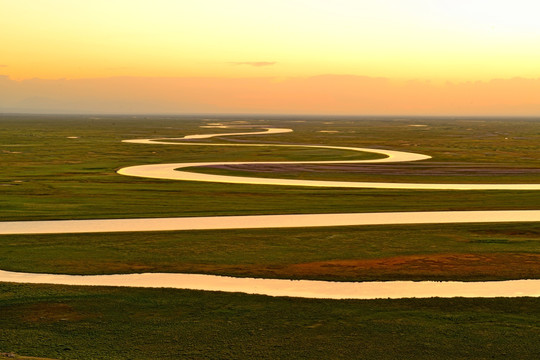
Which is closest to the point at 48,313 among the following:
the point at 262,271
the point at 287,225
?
the point at 262,271

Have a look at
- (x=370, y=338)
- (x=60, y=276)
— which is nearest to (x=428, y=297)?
(x=370, y=338)

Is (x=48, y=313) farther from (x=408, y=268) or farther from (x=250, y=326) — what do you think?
(x=408, y=268)

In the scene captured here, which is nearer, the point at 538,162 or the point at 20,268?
the point at 20,268

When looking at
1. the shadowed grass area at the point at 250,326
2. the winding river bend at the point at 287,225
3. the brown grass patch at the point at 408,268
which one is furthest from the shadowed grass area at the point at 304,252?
the shadowed grass area at the point at 250,326

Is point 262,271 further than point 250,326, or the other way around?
point 262,271

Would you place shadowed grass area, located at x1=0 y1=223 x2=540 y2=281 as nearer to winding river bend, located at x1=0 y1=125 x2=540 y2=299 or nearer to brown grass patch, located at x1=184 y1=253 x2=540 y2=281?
brown grass patch, located at x1=184 y1=253 x2=540 y2=281

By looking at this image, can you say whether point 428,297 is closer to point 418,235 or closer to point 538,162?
point 418,235
